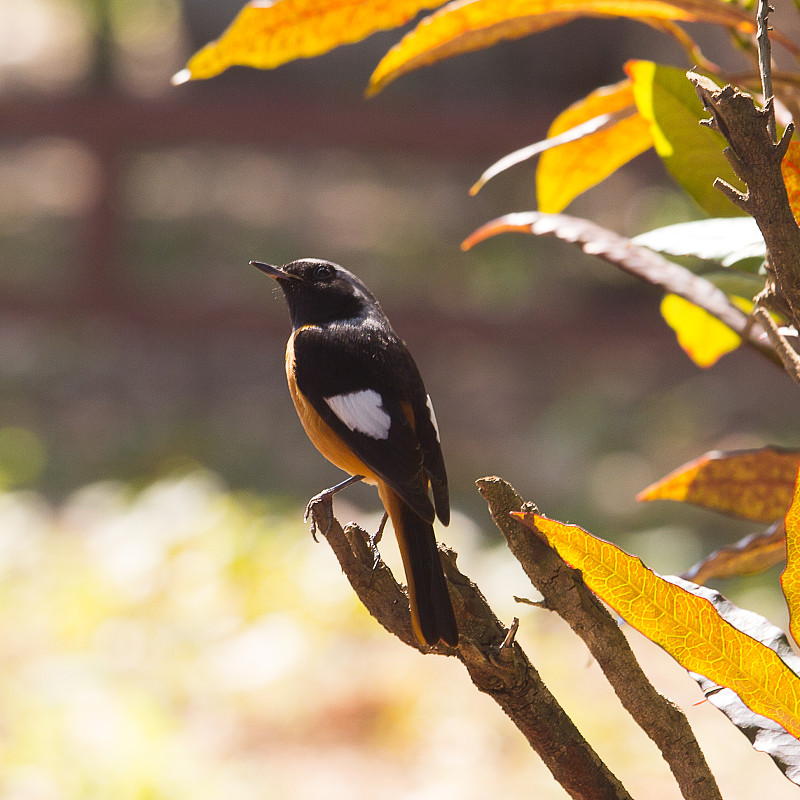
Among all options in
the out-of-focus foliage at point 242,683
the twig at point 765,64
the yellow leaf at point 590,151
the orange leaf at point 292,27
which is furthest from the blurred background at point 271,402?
the twig at point 765,64

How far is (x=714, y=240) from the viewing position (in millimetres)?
737

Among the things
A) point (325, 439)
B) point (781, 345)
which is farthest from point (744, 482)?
point (325, 439)

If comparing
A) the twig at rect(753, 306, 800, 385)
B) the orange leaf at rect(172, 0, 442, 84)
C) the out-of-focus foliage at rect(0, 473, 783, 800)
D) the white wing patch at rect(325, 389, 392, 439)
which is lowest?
the out-of-focus foliage at rect(0, 473, 783, 800)

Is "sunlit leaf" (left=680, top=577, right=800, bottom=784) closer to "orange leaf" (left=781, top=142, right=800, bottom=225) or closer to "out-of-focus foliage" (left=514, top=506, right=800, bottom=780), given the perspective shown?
"out-of-focus foliage" (left=514, top=506, right=800, bottom=780)

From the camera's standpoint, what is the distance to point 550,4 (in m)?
0.86

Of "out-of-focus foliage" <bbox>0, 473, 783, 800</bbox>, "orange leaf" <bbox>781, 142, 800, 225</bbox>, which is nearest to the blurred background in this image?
"out-of-focus foliage" <bbox>0, 473, 783, 800</bbox>

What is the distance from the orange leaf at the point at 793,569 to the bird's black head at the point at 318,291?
0.69m

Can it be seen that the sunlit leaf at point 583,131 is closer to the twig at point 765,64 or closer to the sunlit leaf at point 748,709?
the twig at point 765,64

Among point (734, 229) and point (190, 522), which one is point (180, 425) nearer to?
point (190, 522)

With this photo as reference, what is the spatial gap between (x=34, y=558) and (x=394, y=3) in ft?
11.8

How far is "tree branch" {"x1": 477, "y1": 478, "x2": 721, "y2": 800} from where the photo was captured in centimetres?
63

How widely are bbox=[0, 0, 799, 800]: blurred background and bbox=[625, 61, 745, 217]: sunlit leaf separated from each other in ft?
6.83

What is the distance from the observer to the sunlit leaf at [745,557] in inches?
33.9

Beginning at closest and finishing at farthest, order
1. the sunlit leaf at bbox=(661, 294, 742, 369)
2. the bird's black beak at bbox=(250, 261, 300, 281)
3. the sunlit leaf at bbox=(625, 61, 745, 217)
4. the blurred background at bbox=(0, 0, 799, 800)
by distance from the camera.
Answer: the sunlit leaf at bbox=(625, 61, 745, 217) → the sunlit leaf at bbox=(661, 294, 742, 369) → the bird's black beak at bbox=(250, 261, 300, 281) → the blurred background at bbox=(0, 0, 799, 800)
